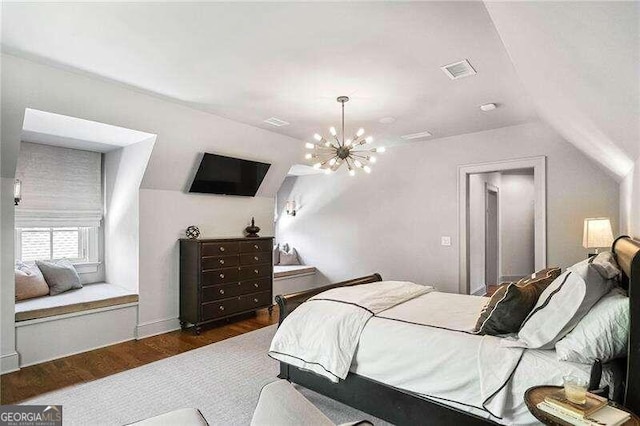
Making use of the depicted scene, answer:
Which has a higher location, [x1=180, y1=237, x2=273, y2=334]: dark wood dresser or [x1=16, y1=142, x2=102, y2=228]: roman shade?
[x1=16, y1=142, x2=102, y2=228]: roman shade

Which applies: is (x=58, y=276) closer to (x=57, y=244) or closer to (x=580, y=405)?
(x=57, y=244)

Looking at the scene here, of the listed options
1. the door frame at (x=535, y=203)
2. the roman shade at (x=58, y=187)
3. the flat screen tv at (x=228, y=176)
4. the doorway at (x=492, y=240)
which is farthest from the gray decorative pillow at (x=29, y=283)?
the doorway at (x=492, y=240)

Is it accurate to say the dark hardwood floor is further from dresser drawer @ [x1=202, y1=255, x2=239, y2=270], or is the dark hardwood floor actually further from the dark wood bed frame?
the dark wood bed frame

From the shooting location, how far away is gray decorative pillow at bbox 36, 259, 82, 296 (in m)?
3.99

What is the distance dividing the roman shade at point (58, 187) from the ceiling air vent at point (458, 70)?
4.62m

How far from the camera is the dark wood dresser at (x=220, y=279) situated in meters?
4.23

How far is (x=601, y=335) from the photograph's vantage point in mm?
1629

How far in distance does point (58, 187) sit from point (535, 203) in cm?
614

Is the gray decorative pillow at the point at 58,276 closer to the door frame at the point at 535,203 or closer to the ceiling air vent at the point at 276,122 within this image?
the ceiling air vent at the point at 276,122

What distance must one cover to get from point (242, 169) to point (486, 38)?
11.2 ft

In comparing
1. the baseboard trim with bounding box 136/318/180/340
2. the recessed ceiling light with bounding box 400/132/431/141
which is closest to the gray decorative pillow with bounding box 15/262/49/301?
the baseboard trim with bounding box 136/318/180/340

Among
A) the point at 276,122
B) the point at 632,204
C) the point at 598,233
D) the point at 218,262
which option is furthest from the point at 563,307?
the point at 218,262

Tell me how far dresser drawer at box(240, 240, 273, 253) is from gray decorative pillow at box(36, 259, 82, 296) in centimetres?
204

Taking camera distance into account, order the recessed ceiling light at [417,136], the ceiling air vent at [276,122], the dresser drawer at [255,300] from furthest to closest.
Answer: the recessed ceiling light at [417,136] < the dresser drawer at [255,300] < the ceiling air vent at [276,122]
